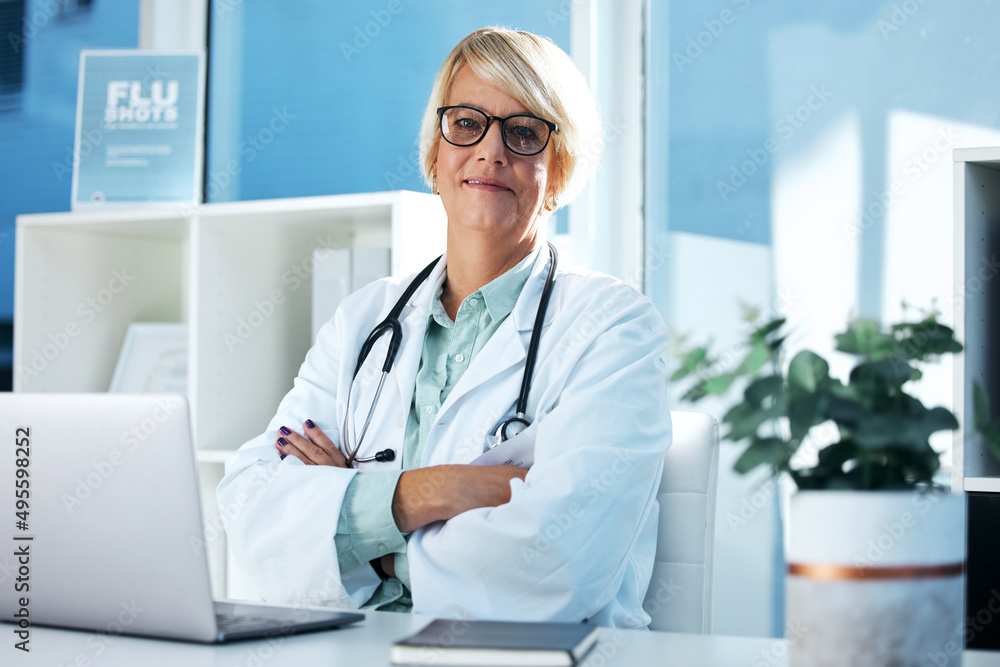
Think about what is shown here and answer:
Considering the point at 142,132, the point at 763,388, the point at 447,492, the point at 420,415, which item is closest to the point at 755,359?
the point at 763,388

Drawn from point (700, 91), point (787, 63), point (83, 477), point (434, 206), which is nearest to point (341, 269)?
point (434, 206)

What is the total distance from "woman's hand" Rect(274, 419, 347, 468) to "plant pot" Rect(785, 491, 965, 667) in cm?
104

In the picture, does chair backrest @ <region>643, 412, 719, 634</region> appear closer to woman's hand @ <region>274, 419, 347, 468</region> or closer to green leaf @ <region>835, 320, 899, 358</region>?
woman's hand @ <region>274, 419, 347, 468</region>

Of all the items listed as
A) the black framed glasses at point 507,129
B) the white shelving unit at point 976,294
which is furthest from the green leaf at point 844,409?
the black framed glasses at point 507,129

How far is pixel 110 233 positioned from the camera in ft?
9.09

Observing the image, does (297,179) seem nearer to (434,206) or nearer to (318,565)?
(434,206)

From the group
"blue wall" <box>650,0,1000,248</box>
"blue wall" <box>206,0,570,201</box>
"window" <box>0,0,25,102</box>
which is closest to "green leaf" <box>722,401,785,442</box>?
"blue wall" <box>650,0,1000,248</box>

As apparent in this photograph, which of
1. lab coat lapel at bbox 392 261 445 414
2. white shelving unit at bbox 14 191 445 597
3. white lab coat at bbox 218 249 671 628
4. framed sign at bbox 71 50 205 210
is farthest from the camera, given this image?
framed sign at bbox 71 50 205 210

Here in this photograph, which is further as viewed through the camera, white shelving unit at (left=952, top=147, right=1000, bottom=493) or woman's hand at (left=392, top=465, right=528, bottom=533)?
white shelving unit at (left=952, top=147, right=1000, bottom=493)

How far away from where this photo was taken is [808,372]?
741 millimetres

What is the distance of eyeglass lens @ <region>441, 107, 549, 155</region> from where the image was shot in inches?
69.7

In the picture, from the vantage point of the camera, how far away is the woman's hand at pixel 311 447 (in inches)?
64.9

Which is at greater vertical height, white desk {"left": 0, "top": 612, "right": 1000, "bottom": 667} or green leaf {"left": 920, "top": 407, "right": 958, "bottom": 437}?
green leaf {"left": 920, "top": 407, "right": 958, "bottom": 437}

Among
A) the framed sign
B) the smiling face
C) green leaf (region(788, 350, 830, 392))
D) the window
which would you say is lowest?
green leaf (region(788, 350, 830, 392))
